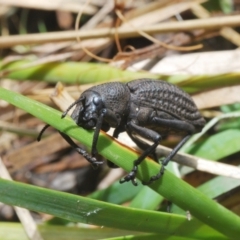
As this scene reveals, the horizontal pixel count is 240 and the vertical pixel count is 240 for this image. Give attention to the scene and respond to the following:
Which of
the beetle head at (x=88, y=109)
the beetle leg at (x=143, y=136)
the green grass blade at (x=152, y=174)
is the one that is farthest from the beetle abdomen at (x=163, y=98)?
the green grass blade at (x=152, y=174)

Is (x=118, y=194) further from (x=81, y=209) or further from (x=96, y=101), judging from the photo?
(x=81, y=209)

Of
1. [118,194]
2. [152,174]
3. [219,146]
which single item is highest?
[219,146]

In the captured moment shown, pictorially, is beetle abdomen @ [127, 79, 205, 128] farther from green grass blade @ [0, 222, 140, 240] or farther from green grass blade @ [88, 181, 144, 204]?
green grass blade @ [0, 222, 140, 240]

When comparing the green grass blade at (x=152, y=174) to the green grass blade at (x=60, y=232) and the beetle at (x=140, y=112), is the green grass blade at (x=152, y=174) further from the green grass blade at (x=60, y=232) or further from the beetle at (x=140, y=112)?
the green grass blade at (x=60, y=232)

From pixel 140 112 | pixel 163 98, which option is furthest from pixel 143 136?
pixel 163 98

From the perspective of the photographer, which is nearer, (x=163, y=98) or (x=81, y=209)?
(x=81, y=209)
